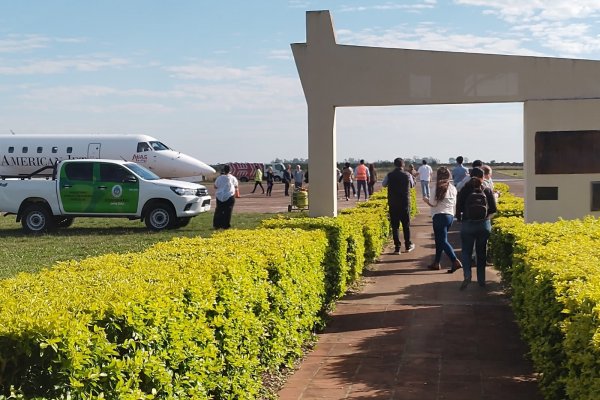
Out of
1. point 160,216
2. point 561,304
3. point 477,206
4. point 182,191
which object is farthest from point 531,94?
point 160,216

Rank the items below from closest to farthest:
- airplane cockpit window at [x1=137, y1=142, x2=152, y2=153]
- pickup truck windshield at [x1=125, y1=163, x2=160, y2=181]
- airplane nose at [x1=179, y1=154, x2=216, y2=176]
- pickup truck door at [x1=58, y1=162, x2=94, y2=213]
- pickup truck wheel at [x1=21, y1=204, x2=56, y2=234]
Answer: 1. pickup truck door at [x1=58, y1=162, x2=94, y2=213]
2. pickup truck wheel at [x1=21, y1=204, x2=56, y2=234]
3. pickup truck windshield at [x1=125, y1=163, x2=160, y2=181]
4. airplane nose at [x1=179, y1=154, x2=216, y2=176]
5. airplane cockpit window at [x1=137, y1=142, x2=152, y2=153]

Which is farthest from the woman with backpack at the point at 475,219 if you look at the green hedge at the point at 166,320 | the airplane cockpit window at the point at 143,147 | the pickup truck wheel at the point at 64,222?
the airplane cockpit window at the point at 143,147

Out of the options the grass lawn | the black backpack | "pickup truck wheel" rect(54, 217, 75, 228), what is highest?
the black backpack

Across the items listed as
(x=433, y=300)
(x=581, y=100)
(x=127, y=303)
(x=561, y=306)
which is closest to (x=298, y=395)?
(x=561, y=306)

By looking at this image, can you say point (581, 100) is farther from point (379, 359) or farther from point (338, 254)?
point (379, 359)

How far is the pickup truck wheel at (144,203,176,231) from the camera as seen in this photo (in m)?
18.1

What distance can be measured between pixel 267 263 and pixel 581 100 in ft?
21.6

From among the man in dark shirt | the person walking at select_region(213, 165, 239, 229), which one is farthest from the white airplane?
the man in dark shirt

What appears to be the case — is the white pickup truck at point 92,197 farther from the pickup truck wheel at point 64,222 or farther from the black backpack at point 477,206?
the black backpack at point 477,206

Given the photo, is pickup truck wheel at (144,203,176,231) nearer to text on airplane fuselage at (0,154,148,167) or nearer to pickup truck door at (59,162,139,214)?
pickup truck door at (59,162,139,214)

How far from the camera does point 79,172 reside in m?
18.2

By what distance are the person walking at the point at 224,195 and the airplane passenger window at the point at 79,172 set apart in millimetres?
3556

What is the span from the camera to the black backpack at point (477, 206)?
9195mm

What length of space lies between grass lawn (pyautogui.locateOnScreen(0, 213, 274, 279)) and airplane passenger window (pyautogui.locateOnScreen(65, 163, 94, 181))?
4.59ft
